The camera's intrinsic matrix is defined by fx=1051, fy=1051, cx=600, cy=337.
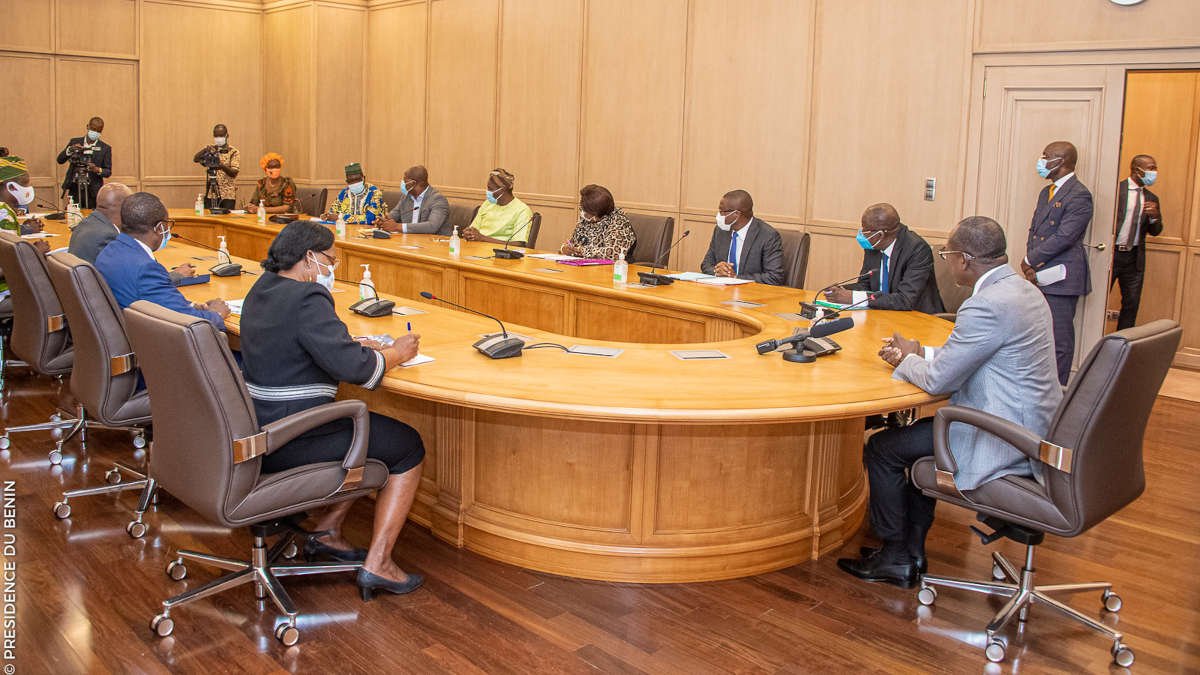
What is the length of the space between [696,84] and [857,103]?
143 cm

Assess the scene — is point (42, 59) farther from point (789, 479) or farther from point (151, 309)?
point (789, 479)

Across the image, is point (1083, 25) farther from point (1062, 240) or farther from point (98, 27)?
point (98, 27)

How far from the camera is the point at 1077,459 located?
289 centimetres

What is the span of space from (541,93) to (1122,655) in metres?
7.21

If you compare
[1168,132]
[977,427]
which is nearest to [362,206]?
[1168,132]

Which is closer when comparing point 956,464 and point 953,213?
point 956,464

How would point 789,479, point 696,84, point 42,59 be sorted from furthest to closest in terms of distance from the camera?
1. point 42,59
2. point 696,84
3. point 789,479

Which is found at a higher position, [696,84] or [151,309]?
[696,84]

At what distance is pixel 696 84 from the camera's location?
26.2 ft

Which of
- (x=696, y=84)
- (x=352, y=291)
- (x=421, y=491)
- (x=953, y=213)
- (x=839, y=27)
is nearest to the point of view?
(x=421, y=491)

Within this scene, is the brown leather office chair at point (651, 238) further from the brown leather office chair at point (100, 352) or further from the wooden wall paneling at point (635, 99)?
the brown leather office chair at point (100, 352)

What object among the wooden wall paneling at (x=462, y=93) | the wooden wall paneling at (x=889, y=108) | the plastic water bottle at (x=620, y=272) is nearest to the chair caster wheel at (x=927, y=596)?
the plastic water bottle at (x=620, y=272)

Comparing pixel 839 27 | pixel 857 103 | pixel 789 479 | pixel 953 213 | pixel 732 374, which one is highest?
pixel 839 27

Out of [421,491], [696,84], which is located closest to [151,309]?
[421,491]
